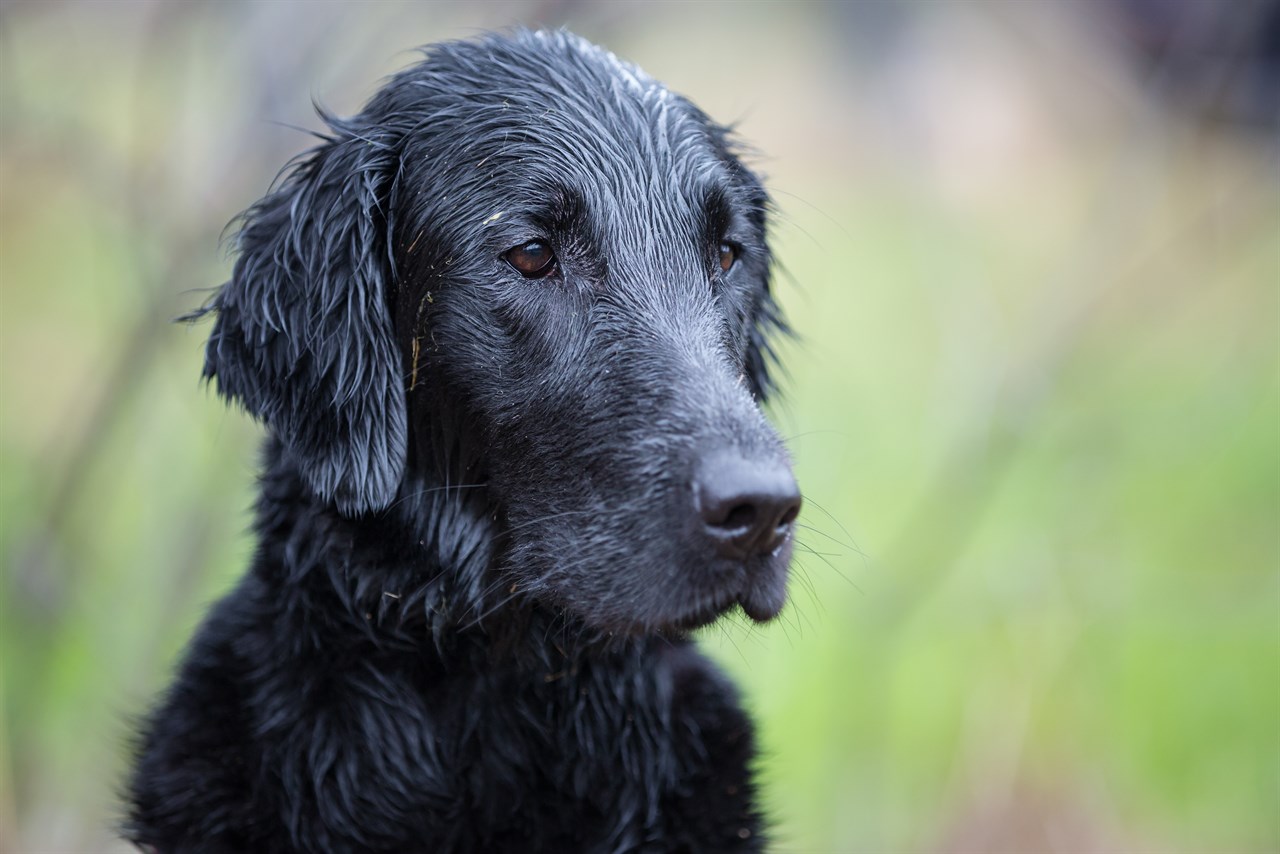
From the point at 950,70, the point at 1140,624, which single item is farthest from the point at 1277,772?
the point at 950,70

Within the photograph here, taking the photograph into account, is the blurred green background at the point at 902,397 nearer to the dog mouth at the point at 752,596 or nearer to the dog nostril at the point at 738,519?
the dog mouth at the point at 752,596

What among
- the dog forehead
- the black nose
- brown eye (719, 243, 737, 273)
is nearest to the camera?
the black nose

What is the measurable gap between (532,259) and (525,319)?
0.14m

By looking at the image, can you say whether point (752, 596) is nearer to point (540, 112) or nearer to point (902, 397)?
point (540, 112)

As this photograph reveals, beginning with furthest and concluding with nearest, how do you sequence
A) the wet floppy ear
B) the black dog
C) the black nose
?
the wet floppy ear, the black dog, the black nose

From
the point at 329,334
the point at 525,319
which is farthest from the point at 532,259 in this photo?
the point at 329,334

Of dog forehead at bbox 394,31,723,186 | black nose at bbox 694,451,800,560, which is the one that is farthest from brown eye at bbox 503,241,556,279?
black nose at bbox 694,451,800,560

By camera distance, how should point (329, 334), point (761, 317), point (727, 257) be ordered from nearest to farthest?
point (329, 334) < point (727, 257) < point (761, 317)

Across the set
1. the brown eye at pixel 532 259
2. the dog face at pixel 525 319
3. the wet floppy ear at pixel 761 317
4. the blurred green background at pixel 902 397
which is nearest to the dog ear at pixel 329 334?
the dog face at pixel 525 319

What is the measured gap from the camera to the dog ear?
2643 mm

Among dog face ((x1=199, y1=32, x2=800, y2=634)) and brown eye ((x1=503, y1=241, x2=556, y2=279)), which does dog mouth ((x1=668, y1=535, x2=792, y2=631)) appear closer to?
dog face ((x1=199, y1=32, x2=800, y2=634))

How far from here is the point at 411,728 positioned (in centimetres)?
267

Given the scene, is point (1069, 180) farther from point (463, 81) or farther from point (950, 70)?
point (463, 81)

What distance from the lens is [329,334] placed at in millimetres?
2736
